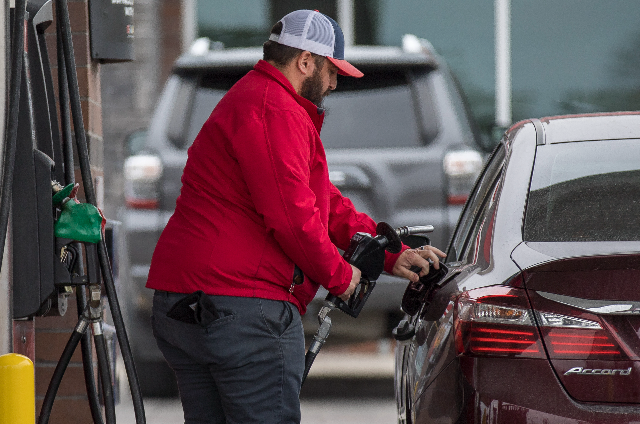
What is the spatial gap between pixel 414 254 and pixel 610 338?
2.71ft

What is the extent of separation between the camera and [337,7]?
475 inches

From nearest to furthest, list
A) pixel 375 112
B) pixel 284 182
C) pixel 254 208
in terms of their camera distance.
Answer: pixel 284 182 → pixel 254 208 → pixel 375 112

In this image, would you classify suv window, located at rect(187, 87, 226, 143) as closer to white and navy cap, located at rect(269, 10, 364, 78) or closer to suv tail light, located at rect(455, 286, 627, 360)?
white and navy cap, located at rect(269, 10, 364, 78)

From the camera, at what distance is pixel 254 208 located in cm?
304

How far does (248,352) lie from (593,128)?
139 centimetres

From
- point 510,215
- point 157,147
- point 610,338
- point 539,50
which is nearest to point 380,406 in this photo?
point 157,147

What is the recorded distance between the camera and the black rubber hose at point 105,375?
3312mm

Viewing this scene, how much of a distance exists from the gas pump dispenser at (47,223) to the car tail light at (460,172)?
2.80 m

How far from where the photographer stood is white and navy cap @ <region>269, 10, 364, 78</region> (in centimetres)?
314

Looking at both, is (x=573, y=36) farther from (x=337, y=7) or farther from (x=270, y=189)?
(x=270, y=189)

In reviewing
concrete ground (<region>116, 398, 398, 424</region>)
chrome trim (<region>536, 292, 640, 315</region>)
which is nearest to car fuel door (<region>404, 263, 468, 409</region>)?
chrome trim (<region>536, 292, 640, 315</region>)

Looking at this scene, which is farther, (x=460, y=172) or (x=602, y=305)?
(x=460, y=172)

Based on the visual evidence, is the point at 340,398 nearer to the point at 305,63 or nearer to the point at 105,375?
the point at 105,375

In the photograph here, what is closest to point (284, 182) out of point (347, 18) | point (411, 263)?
point (411, 263)
